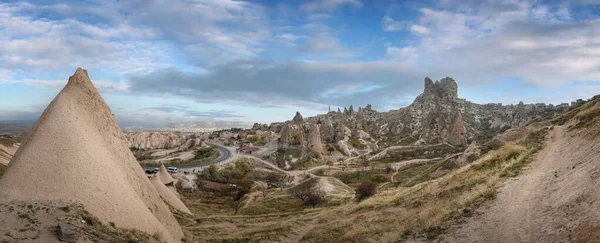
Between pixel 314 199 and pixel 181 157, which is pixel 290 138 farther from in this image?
pixel 314 199

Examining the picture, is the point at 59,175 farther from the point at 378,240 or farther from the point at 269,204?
the point at 269,204

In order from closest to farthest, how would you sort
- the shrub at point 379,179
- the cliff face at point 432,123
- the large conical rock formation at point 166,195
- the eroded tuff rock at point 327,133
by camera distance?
the large conical rock formation at point 166,195 < the shrub at point 379,179 < the cliff face at point 432,123 < the eroded tuff rock at point 327,133

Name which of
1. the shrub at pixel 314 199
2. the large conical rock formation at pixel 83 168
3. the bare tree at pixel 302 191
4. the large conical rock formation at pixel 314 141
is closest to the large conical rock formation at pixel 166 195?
the large conical rock formation at pixel 83 168

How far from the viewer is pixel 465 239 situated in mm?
15352

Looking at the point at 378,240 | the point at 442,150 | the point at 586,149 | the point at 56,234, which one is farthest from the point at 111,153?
the point at 442,150

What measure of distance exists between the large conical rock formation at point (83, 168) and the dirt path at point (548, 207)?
52.3ft

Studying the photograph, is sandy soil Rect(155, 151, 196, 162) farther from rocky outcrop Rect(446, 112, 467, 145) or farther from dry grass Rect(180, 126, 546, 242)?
rocky outcrop Rect(446, 112, 467, 145)

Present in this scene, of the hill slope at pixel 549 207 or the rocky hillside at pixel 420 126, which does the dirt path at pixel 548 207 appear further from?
the rocky hillside at pixel 420 126

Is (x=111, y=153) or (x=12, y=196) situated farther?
(x=111, y=153)

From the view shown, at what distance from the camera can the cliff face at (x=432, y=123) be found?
145000 mm

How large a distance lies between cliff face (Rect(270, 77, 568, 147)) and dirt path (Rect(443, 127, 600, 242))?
118 metres

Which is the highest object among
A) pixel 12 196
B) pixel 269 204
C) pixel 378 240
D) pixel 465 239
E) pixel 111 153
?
pixel 111 153

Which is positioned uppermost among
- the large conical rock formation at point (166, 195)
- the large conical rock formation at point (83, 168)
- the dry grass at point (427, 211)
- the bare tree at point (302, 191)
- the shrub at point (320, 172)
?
the large conical rock formation at point (83, 168)

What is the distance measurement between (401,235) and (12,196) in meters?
18.5
